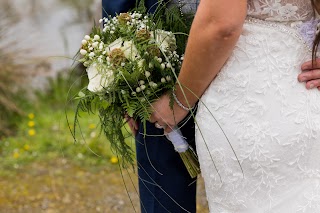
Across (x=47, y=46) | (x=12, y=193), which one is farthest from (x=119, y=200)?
(x=47, y=46)

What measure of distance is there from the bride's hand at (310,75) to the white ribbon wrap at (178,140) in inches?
17.3

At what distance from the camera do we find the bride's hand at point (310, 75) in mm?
1839

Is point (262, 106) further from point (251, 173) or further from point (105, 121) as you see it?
point (105, 121)

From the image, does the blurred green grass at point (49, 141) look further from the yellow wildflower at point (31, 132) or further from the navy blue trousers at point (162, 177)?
the navy blue trousers at point (162, 177)

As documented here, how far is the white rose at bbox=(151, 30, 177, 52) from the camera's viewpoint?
6.68 ft

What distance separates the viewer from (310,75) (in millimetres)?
1834

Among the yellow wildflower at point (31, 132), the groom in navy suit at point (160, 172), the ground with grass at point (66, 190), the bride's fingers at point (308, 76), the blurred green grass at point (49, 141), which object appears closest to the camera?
the bride's fingers at point (308, 76)

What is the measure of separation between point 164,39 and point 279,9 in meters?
0.37

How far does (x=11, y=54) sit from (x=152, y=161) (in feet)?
8.75

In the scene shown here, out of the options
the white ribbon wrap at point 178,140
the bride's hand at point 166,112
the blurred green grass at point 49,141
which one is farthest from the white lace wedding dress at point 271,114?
the blurred green grass at point 49,141

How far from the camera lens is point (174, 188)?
7.93 feet

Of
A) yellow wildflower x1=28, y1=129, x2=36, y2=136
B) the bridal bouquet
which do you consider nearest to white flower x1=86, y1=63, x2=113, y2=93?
the bridal bouquet

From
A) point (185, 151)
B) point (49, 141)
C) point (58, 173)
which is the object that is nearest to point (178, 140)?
point (185, 151)

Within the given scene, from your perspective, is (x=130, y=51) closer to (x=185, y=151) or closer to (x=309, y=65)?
(x=185, y=151)
